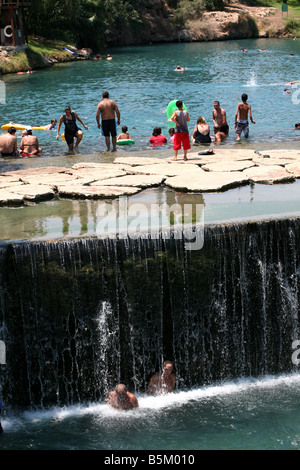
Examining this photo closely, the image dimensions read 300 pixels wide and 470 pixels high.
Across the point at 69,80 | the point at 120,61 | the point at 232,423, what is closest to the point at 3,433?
the point at 232,423

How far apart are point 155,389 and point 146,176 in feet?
14.5

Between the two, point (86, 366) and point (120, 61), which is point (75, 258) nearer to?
point (86, 366)

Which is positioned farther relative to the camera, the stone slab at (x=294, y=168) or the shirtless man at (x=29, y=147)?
the shirtless man at (x=29, y=147)

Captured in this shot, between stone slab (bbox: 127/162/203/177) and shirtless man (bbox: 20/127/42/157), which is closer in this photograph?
stone slab (bbox: 127/162/203/177)

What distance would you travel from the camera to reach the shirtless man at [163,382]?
10648 mm

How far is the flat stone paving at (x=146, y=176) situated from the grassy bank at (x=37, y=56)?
110 ft

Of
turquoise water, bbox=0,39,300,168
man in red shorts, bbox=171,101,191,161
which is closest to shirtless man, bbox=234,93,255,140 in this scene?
turquoise water, bbox=0,39,300,168

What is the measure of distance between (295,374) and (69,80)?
33.1m

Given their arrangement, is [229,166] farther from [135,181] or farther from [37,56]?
[37,56]

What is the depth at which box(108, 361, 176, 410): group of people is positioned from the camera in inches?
405

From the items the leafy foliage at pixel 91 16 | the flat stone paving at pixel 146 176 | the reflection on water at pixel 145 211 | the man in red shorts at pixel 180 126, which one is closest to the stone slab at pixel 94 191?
the flat stone paving at pixel 146 176

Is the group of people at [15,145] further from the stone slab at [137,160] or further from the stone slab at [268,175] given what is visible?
the stone slab at [268,175]

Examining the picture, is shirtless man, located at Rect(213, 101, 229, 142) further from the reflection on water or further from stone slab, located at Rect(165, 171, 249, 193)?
the reflection on water

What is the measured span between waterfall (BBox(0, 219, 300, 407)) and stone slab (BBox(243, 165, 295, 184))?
7.56 ft
